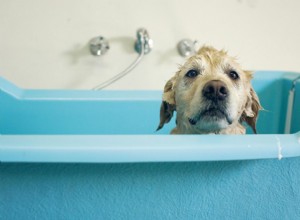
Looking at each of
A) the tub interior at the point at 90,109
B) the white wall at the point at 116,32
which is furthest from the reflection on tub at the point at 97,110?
the white wall at the point at 116,32

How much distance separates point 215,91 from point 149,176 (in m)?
0.28

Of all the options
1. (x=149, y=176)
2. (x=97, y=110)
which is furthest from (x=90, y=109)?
(x=149, y=176)

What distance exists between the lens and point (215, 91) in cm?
91

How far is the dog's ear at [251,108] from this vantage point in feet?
3.67

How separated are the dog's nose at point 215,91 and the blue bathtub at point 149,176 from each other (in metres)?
0.18

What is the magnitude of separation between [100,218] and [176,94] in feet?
1.50

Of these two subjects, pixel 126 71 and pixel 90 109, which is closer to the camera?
pixel 90 109

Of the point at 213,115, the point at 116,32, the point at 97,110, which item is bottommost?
the point at 97,110

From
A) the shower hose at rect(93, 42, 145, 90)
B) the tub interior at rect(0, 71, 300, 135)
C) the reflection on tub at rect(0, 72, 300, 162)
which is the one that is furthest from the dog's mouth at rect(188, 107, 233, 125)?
the shower hose at rect(93, 42, 145, 90)

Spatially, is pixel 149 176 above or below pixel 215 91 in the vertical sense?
below

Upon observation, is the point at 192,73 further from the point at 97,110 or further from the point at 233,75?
the point at 97,110

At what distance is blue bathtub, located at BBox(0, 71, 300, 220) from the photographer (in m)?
0.70

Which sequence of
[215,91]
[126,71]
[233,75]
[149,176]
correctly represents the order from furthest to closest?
[126,71] < [233,75] < [215,91] < [149,176]

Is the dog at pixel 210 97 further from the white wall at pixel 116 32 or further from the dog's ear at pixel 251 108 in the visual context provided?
the white wall at pixel 116 32
